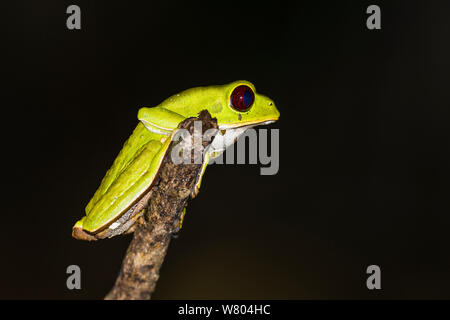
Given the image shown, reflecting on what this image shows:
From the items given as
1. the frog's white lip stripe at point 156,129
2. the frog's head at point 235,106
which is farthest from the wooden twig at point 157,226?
the frog's head at point 235,106

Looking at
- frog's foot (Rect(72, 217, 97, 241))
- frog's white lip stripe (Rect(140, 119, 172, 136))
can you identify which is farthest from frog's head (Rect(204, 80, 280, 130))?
frog's foot (Rect(72, 217, 97, 241))

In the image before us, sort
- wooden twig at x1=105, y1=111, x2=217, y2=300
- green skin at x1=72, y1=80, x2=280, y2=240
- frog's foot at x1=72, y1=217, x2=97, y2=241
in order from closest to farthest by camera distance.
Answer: wooden twig at x1=105, y1=111, x2=217, y2=300 → green skin at x1=72, y1=80, x2=280, y2=240 → frog's foot at x1=72, y1=217, x2=97, y2=241

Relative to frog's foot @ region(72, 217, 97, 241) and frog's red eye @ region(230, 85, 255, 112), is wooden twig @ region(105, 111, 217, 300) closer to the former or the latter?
frog's foot @ region(72, 217, 97, 241)

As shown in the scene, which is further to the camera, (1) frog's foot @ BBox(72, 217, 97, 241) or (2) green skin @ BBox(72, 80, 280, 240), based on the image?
(1) frog's foot @ BBox(72, 217, 97, 241)

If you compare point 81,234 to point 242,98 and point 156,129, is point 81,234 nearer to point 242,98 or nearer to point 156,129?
point 156,129

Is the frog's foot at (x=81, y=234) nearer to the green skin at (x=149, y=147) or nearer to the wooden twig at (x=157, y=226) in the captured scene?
the green skin at (x=149, y=147)

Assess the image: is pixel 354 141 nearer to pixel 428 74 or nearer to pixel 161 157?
pixel 428 74

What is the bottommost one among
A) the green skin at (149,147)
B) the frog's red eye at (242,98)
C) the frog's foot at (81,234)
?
the frog's foot at (81,234)

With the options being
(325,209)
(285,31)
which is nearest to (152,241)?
(325,209)
